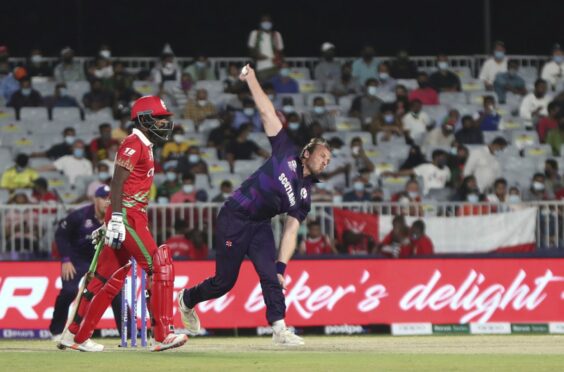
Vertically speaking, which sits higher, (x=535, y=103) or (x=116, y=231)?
(x=535, y=103)

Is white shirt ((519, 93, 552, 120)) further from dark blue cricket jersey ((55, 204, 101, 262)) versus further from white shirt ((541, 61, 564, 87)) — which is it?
dark blue cricket jersey ((55, 204, 101, 262))

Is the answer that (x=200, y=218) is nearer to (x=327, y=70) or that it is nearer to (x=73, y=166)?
(x=73, y=166)

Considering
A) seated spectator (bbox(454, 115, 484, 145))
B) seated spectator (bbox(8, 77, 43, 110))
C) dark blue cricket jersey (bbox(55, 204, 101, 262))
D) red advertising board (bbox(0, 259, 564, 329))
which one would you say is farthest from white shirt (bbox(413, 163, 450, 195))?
dark blue cricket jersey (bbox(55, 204, 101, 262))

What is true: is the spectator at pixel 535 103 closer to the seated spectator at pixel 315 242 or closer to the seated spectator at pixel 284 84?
the seated spectator at pixel 284 84

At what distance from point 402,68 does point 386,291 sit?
1009 cm

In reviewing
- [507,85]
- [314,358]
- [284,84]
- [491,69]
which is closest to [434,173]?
[284,84]

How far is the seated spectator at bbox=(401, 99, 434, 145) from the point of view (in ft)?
86.2

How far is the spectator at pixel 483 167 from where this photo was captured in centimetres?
2448

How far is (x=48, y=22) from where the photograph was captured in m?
29.9

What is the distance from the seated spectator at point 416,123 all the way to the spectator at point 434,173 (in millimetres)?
1739

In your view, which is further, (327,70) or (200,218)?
(327,70)

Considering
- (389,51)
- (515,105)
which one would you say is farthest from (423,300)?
(389,51)

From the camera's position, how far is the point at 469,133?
26.1 m

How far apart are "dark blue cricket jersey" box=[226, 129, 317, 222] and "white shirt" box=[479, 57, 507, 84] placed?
50.8 ft
